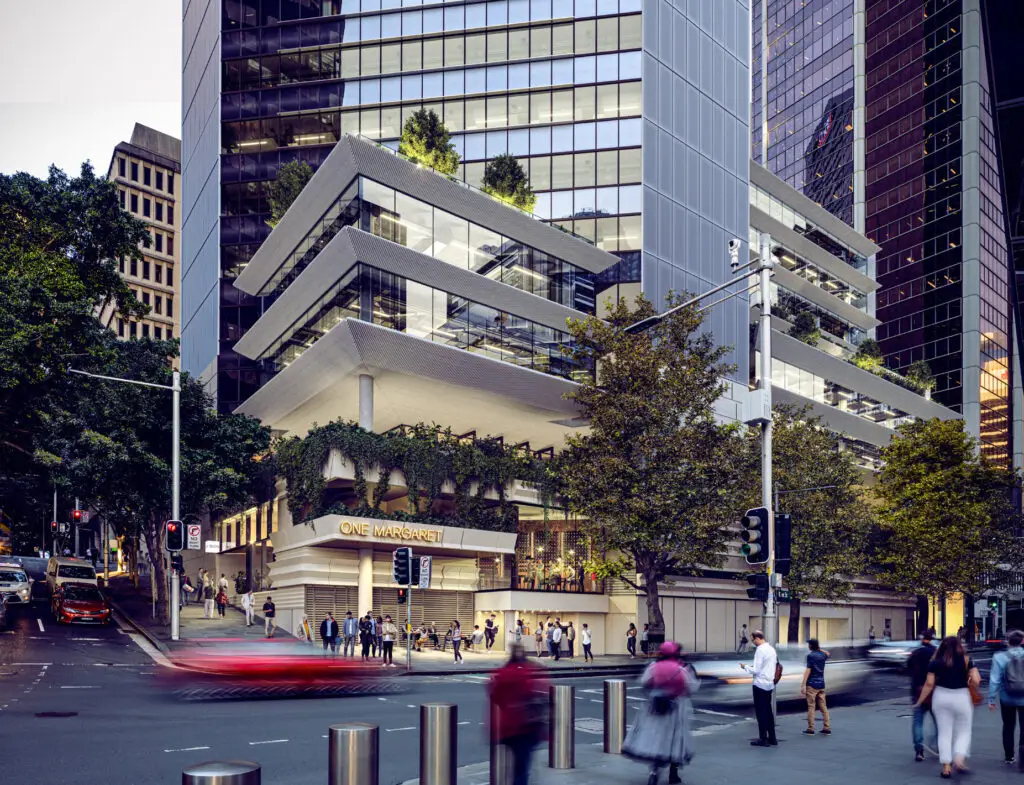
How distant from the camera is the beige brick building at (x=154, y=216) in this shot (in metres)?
107

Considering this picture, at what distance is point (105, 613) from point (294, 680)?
772 inches

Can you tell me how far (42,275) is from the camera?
3134 centimetres

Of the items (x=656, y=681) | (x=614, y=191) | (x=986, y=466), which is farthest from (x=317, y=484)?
(x=986, y=466)

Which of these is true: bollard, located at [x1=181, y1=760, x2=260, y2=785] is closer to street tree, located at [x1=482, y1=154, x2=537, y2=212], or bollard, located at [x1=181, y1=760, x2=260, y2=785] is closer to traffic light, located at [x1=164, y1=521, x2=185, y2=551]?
traffic light, located at [x1=164, y1=521, x2=185, y2=551]

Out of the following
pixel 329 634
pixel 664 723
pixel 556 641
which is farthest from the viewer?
pixel 556 641

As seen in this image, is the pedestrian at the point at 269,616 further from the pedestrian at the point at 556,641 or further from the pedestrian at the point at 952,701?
the pedestrian at the point at 952,701

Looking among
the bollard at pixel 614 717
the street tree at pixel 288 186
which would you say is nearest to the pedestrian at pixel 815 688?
the bollard at pixel 614 717

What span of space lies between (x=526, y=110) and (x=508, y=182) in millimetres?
6463

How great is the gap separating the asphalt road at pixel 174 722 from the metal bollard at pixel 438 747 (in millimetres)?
2370

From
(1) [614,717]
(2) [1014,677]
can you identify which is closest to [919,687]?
(2) [1014,677]

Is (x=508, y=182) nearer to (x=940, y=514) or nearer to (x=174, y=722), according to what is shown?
(x=940, y=514)

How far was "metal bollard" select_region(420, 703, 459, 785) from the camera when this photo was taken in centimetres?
937

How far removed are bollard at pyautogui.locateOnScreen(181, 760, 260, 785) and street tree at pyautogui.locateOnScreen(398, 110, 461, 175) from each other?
1589 inches

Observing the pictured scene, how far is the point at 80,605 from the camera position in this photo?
3425 cm
